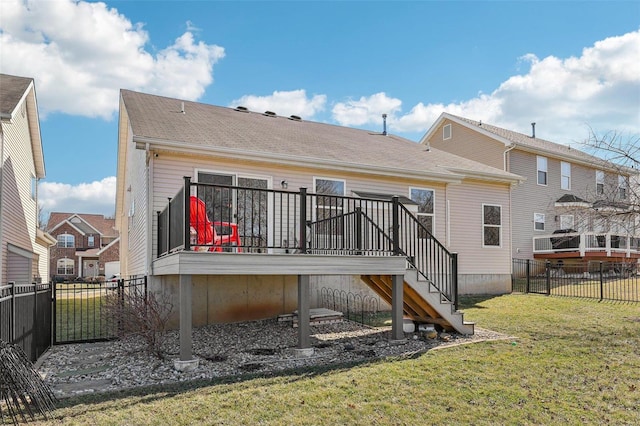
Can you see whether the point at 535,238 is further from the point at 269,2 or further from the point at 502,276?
the point at 269,2

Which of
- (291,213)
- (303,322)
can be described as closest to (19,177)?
(291,213)

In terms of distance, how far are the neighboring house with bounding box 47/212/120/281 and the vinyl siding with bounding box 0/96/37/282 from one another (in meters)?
27.4

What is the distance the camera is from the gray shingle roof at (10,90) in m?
10.8

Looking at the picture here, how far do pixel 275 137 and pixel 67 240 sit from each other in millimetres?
41985

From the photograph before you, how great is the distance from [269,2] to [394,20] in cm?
361

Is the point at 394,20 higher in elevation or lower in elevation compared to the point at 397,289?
higher

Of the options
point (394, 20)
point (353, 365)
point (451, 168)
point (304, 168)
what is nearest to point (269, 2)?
point (394, 20)

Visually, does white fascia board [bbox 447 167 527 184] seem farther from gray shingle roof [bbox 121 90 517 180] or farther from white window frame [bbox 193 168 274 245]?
white window frame [bbox 193 168 274 245]

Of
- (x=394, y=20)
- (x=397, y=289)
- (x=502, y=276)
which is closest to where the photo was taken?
(x=397, y=289)

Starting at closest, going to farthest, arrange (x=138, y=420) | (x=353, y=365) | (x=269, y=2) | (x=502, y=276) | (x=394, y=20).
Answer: (x=138, y=420) → (x=353, y=365) → (x=269, y=2) → (x=394, y=20) → (x=502, y=276)

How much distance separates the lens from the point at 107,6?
1160 centimetres

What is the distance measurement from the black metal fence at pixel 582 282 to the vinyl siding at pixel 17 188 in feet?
49.9

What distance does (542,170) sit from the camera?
2100 cm

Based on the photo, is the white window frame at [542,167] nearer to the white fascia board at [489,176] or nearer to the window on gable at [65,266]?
the white fascia board at [489,176]
